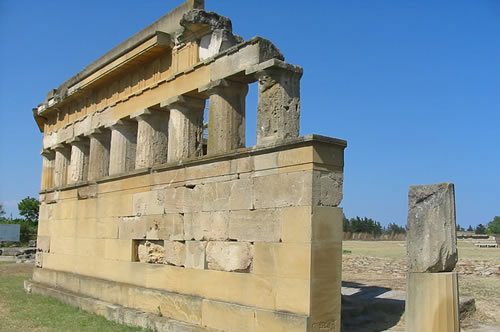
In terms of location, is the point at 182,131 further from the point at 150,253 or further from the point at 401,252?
the point at 401,252

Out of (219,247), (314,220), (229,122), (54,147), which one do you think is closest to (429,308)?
(314,220)

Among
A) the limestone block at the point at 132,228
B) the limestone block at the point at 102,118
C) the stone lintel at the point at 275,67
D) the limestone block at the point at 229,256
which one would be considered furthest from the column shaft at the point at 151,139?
the stone lintel at the point at 275,67

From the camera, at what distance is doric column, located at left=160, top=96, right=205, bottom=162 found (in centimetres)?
955

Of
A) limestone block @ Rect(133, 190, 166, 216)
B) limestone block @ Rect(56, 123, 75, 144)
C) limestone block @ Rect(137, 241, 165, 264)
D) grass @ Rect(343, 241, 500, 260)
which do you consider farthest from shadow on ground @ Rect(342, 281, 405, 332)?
grass @ Rect(343, 241, 500, 260)

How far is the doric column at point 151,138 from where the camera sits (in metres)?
10.6

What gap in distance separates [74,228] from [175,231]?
496cm

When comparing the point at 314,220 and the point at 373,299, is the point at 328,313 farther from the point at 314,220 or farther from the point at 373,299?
the point at 373,299

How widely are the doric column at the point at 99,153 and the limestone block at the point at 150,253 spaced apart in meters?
3.34

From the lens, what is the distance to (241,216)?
7547 mm

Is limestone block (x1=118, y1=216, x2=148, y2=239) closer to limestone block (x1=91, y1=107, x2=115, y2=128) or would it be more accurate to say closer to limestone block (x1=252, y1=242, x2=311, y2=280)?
limestone block (x1=91, y1=107, x2=115, y2=128)

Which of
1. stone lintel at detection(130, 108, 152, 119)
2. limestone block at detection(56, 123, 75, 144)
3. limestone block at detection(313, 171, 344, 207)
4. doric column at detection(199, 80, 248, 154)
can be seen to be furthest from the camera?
limestone block at detection(56, 123, 75, 144)

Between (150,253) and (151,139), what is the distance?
2.43 meters

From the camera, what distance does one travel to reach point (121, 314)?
966cm

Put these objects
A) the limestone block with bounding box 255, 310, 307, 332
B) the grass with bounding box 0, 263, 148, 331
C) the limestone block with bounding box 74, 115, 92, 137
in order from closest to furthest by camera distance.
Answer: the limestone block with bounding box 255, 310, 307, 332, the grass with bounding box 0, 263, 148, 331, the limestone block with bounding box 74, 115, 92, 137
